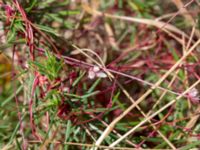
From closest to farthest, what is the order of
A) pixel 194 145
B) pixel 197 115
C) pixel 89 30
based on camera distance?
pixel 194 145 → pixel 197 115 → pixel 89 30

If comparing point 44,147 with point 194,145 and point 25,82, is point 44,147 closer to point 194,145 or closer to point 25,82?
point 25,82

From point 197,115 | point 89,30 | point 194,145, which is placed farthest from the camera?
point 89,30

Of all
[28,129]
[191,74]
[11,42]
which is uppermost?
[11,42]

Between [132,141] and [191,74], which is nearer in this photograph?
[132,141]

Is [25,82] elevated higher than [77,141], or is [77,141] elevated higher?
[25,82]

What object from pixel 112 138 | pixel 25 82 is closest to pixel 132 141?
pixel 112 138

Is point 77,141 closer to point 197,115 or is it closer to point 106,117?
point 106,117

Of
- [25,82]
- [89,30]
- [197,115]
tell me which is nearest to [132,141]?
[197,115]

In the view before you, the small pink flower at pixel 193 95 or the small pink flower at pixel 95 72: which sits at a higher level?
the small pink flower at pixel 95 72

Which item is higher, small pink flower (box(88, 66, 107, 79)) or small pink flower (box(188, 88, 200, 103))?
small pink flower (box(88, 66, 107, 79))
